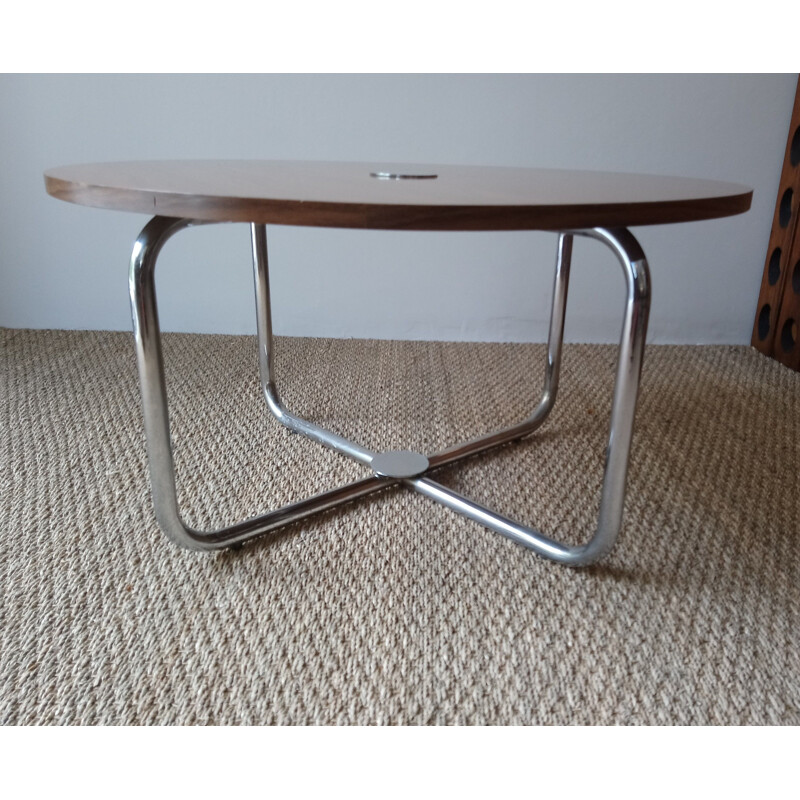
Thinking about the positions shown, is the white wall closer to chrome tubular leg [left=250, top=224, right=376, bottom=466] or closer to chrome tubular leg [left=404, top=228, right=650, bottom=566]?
chrome tubular leg [left=250, top=224, right=376, bottom=466]

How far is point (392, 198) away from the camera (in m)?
0.64

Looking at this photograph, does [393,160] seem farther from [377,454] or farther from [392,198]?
[392,198]

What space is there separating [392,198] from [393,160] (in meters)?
1.17

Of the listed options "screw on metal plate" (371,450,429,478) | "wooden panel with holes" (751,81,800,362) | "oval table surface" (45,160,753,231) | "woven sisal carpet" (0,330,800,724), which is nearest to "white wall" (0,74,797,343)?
"wooden panel with holes" (751,81,800,362)

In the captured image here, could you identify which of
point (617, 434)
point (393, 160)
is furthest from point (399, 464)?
point (393, 160)

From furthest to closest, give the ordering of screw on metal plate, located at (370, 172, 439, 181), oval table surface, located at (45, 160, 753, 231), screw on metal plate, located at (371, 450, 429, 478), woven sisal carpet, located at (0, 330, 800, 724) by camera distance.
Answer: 1. screw on metal plate, located at (371, 450, 429, 478)
2. screw on metal plate, located at (370, 172, 439, 181)
3. woven sisal carpet, located at (0, 330, 800, 724)
4. oval table surface, located at (45, 160, 753, 231)

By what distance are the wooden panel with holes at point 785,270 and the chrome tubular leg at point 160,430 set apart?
1.19 meters

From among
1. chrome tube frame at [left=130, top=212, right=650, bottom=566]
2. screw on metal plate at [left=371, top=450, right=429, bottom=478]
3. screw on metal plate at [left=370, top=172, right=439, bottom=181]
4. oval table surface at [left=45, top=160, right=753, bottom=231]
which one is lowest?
screw on metal plate at [left=371, top=450, right=429, bottom=478]

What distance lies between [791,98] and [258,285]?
1.31 metres

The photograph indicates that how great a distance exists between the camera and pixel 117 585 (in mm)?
879

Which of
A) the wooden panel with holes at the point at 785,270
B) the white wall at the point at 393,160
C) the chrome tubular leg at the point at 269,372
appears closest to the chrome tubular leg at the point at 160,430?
the chrome tubular leg at the point at 269,372

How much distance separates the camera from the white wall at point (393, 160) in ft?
5.57

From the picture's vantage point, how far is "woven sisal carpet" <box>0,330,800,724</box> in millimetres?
727

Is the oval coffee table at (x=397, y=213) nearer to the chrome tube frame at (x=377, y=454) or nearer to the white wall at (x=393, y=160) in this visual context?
the chrome tube frame at (x=377, y=454)
